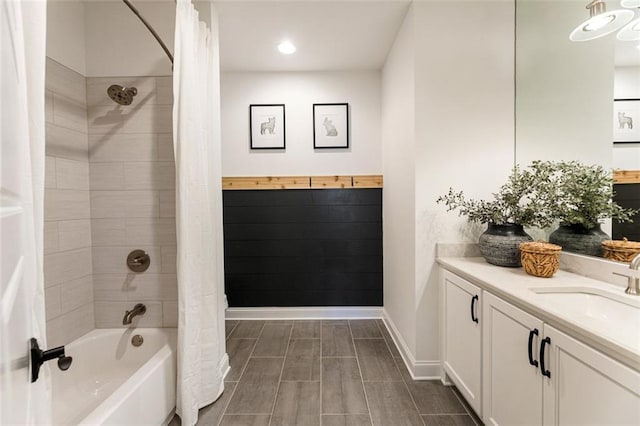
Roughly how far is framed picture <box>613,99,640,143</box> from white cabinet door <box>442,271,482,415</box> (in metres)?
1.05

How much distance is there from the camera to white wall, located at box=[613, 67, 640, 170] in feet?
4.15

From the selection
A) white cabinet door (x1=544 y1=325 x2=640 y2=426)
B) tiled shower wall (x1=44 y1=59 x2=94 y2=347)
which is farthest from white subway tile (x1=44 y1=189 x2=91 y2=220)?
white cabinet door (x1=544 y1=325 x2=640 y2=426)

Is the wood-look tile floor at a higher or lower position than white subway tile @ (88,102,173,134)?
lower

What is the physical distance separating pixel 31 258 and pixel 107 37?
186 cm

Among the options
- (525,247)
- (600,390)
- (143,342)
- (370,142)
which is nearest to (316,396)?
(143,342)

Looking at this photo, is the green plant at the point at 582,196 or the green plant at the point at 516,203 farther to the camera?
the green plant at the point at 516,203

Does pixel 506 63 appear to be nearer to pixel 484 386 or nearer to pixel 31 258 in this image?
pixel 484 386

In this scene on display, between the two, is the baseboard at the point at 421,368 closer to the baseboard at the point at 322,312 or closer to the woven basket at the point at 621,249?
the baseboard at the point at 322,312

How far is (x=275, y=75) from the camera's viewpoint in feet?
9.36

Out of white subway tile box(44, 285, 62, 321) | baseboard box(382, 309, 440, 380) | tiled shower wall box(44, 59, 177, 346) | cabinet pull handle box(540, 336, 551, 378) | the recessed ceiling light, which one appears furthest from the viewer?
the recessed ceiling light

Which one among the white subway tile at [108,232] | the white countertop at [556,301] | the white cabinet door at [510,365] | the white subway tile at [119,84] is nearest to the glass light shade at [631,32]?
the white countertop at [556,301]

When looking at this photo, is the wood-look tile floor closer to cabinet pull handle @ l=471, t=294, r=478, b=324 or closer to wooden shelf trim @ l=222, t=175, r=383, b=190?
cabinet pull handle @ l=471, t=294, r=478, b=324

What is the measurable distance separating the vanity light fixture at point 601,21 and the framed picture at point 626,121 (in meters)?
0.36

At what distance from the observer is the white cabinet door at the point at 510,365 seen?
105 cm
